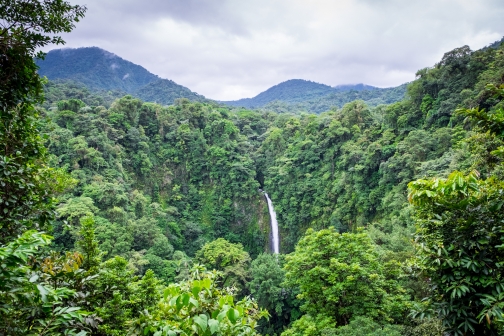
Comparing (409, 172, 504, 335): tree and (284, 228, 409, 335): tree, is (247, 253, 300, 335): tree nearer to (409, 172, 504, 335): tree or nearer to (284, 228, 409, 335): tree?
(284, 228, 409, 335): tree

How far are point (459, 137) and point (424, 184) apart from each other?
533 inches

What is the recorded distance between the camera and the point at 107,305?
12.4ft

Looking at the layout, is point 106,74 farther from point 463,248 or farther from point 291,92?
point 463,248

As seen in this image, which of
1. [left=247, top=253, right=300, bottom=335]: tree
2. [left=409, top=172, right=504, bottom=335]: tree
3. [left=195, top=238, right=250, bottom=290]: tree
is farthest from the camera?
[left=195, top=238, right=250, bottom=290]: tree

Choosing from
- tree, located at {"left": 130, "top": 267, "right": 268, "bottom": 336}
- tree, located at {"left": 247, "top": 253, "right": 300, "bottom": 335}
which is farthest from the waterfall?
tree, located at {"left": 130, "top": 267, "right": 268, "bottom": 336}

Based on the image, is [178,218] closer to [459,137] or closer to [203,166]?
[203,166]

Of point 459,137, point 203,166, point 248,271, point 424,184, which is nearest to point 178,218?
point 203,166

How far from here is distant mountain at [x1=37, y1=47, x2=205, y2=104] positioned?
214 ft

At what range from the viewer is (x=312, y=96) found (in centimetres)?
8444

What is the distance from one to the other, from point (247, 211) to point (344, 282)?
793 inches

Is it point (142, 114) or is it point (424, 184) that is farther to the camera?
point (142, 114)

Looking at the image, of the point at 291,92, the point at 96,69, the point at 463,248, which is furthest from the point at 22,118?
the point at 291,92

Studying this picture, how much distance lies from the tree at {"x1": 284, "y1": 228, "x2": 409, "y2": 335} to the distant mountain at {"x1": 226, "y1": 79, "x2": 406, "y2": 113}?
4815 cm

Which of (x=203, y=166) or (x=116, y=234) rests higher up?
(x=203, y=166)
